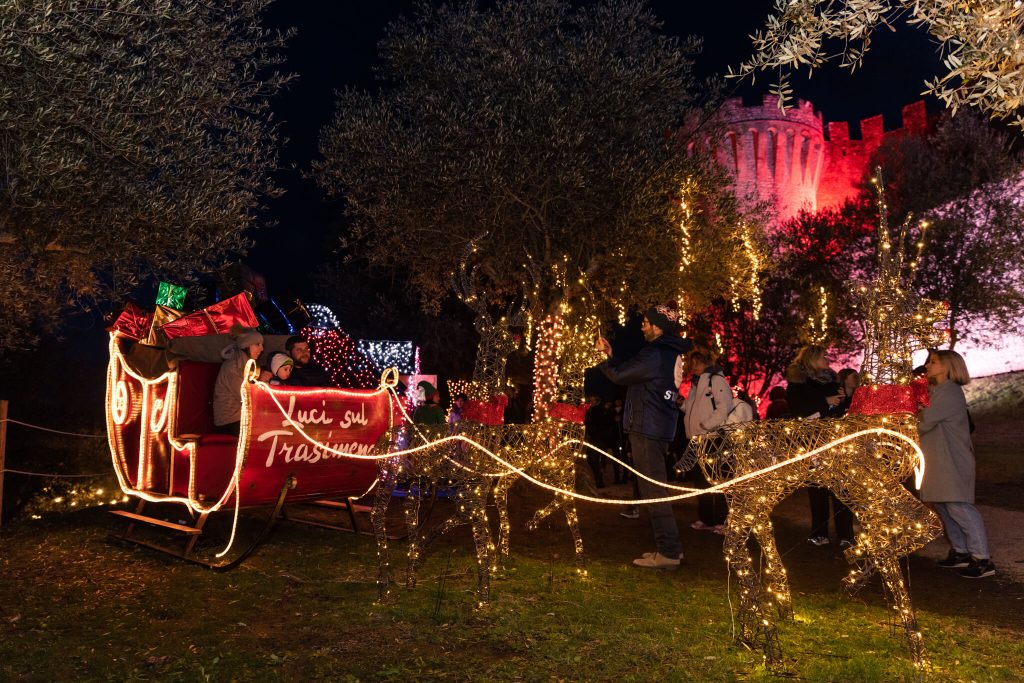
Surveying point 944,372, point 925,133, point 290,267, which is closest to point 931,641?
point 944,372

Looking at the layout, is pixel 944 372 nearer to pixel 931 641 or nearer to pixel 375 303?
pixel 931 641

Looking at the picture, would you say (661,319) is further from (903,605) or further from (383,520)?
(903,605)

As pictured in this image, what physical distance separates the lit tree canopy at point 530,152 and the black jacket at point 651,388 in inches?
214

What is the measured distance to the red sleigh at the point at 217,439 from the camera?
7285 mm

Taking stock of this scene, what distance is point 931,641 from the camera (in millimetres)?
5215

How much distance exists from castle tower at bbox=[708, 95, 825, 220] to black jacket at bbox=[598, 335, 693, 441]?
34.3 m

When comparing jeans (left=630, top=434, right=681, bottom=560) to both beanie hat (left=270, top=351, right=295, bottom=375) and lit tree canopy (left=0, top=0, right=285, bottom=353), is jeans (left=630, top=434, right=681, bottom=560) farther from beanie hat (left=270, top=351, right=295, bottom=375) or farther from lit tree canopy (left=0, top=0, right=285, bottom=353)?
lit tree canopy (left=0, top=0, right=285, bottom=353)

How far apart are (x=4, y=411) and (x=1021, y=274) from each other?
29001mm

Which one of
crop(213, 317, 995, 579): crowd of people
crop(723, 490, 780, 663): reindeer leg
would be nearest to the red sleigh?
crop(213, 317, 995, 579): crowd of people

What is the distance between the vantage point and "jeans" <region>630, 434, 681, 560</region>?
732 centimetres

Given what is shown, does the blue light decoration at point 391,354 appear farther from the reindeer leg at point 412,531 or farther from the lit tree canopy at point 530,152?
the reindeer leg at point 412,531

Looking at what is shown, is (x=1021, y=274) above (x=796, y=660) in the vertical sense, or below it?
above

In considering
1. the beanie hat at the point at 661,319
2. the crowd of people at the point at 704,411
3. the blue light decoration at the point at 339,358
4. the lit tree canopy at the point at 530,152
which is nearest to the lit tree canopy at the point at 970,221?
the lit tree canopy at the point at 530,152

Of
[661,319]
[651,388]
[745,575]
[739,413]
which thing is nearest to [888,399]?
[745,575]
